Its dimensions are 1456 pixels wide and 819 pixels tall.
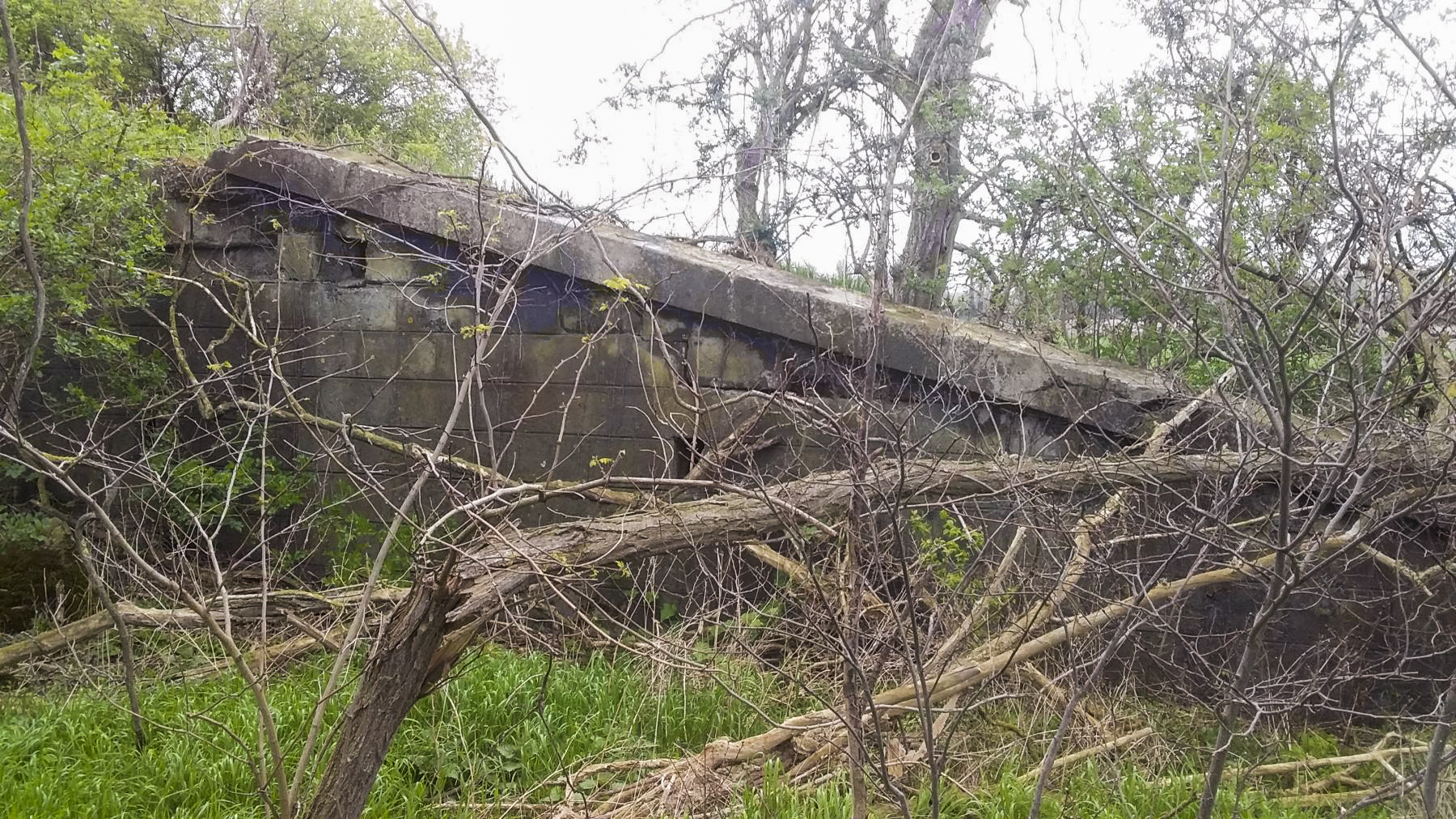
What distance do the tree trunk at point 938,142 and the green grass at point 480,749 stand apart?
4.66m

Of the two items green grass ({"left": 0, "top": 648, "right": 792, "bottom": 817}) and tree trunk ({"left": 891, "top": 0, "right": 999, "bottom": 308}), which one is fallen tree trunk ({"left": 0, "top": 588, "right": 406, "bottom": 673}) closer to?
green grass ({"left": 0, "top": 648, "right": 792, "bottom": 817})

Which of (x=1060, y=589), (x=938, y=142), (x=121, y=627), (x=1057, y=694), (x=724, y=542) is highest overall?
(x=938, y=142)

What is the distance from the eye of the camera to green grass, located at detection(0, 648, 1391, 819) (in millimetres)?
3252

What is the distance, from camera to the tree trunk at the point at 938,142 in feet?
25.3

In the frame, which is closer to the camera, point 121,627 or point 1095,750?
point 121,627

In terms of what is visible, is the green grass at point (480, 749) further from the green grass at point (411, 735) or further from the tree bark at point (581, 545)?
the tree bark at point (581, 545)

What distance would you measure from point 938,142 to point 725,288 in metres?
4.10

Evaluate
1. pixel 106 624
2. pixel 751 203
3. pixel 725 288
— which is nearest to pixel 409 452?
pixel 106 624

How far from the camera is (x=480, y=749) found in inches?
147

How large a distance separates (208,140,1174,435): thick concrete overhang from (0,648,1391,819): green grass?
1.73 metres

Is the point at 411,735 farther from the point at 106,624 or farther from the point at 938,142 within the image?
the point at 938,142

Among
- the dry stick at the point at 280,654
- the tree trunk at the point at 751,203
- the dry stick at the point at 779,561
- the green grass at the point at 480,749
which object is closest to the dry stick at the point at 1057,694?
the green grass at the point at 480,749

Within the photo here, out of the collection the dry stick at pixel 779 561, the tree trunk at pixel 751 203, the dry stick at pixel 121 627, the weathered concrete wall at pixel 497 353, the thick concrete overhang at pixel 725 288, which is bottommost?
the dry stick at pixel 121 627

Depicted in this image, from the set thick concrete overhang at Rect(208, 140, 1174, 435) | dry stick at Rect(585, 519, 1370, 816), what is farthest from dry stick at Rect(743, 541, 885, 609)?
thick concrete overhang at Rect(208, 140, 1174, 435)
